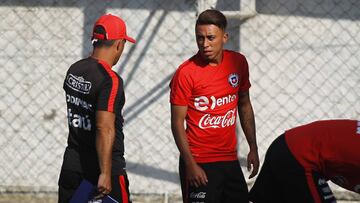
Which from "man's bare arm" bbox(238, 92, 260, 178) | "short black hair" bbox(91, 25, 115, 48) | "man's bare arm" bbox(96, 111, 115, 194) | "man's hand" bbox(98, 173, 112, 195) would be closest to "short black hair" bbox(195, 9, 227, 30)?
"man's bare arm" bbox(238, 92, 260, 178)

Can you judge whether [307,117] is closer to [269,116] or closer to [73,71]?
[269,116]

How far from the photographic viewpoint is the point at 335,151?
4.05 meters

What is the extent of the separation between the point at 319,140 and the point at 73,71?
1562mm

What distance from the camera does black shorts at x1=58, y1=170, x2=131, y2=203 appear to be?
448cm

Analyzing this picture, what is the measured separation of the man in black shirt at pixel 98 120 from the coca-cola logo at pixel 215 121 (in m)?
0.69

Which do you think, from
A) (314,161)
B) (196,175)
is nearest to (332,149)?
(314,161)

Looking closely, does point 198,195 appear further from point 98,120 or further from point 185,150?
point 98,120

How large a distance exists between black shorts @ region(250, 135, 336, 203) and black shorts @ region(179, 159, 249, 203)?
1.90 ft

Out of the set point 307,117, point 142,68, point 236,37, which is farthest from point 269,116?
point 142,68

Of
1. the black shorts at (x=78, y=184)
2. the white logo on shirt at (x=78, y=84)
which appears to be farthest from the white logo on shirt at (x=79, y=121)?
the black shorts at (x=78, y=184)

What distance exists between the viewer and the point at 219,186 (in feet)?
16.4

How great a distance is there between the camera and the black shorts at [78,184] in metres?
4.48

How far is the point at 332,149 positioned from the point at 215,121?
1144 millimetres

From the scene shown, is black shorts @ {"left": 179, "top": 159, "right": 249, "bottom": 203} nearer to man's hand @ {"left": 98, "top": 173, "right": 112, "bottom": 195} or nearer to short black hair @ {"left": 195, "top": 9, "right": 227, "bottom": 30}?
man's hand @ {"left": 98, "top": 173, "right": 112, "bottom": 195}
